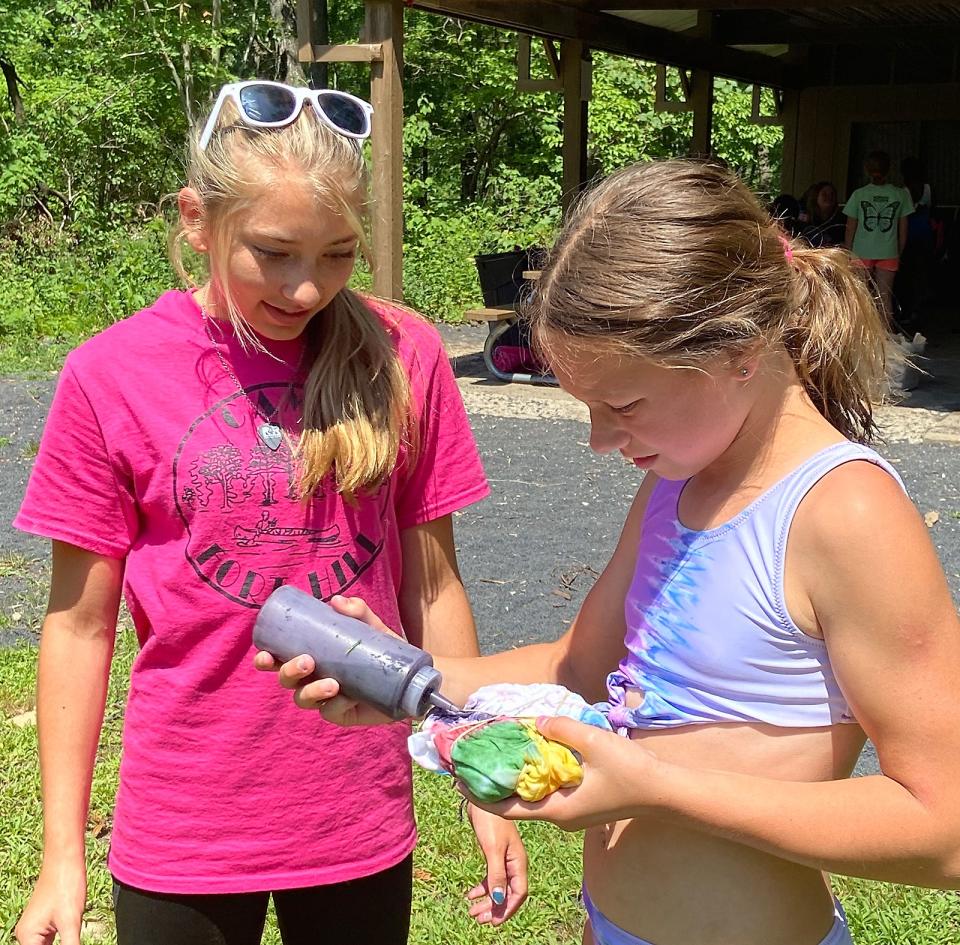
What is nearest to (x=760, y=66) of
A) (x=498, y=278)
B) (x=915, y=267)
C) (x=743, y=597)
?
(x=915, y=267)

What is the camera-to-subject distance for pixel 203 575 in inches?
73.4

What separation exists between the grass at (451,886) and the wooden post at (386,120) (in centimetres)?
513

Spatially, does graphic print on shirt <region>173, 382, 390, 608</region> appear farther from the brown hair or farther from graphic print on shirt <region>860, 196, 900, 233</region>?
the brown hair

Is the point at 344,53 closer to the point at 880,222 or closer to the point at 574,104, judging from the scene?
the point at 574,104

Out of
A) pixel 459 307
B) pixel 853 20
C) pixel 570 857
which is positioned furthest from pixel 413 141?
pixel 570 857

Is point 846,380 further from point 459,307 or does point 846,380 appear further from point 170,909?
point 459,307

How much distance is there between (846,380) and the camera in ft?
5.31

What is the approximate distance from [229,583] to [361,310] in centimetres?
53

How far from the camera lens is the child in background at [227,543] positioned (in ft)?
6.09

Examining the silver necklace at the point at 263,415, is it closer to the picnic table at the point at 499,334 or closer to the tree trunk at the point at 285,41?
the picnic table at the point at 499,334

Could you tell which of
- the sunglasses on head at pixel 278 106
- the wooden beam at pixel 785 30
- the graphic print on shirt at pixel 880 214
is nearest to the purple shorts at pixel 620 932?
the sunglasses on head at pixel 278 106

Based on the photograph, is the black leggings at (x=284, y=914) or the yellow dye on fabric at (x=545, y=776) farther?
the black leggings at (x=284, y=914)

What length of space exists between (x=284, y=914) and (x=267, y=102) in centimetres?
136

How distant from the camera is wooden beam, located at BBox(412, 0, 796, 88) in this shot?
962cm
